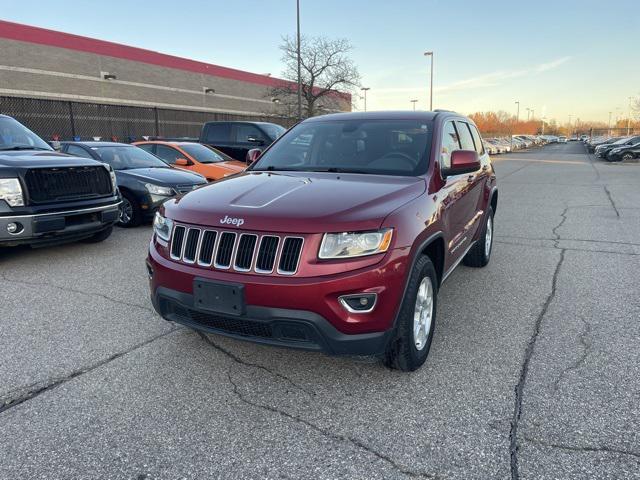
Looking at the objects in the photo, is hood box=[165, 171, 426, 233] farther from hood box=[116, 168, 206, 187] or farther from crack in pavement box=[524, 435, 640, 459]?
hood box=[116, 168, 206, 187]

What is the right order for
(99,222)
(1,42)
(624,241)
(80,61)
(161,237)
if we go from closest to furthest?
(161,237) < (99,222) < (624,241) < (1,42) < (80,61)

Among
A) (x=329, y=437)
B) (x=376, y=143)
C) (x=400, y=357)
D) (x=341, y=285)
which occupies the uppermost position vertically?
(x=376, y=143)

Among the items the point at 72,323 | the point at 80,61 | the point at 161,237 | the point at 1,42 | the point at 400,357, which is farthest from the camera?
the point at 80,61

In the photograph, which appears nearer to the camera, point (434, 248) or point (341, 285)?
point (341, 285)

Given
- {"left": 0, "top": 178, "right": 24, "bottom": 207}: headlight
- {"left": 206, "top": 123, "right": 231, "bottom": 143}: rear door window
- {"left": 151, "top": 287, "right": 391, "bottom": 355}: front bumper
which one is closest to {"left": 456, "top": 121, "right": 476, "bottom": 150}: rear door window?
{"left": 151, "top": 287, "right": 391, "bottom": 355}: front bumper

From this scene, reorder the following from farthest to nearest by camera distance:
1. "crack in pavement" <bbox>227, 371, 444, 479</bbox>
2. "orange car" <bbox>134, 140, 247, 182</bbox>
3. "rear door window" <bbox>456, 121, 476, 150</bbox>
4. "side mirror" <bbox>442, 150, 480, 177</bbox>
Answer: "orange car" <bbox>134, 140, 247, 182</bbox> < "rear door window" <bbox>456, 121, 476, 150</bbox> < "side mirror" <bbox>442, 150, 480, 177</bbox> < "crack in pavement" <bbox>227, 371, 444, 479</bbox>

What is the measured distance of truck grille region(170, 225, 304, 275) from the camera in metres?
2.75

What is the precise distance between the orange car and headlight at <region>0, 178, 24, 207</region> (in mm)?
5205

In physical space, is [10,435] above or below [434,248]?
below

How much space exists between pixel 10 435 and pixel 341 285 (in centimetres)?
192

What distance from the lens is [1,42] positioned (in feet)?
96.1

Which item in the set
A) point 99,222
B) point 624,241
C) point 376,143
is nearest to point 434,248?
point 376,143

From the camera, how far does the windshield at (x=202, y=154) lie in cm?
1123

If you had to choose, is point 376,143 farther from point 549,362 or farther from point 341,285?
point 549,362
